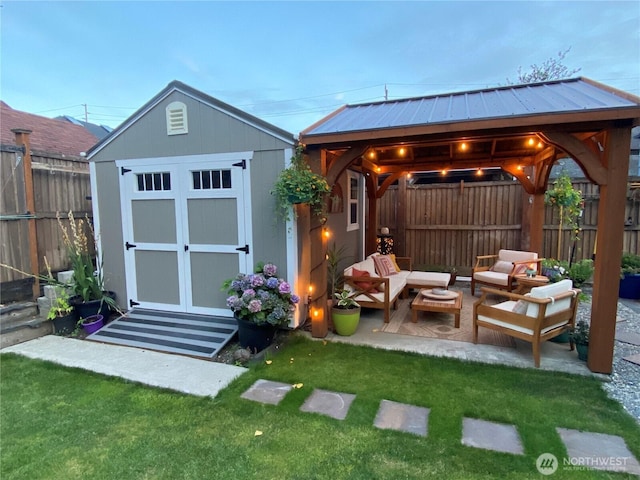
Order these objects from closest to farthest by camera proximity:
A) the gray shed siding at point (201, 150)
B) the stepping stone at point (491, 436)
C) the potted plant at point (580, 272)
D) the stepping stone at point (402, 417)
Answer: the stepping stone at point (491, 436) → the stepping stone at point (402, 417) → the gray shed siding at point (201, 150) → the potted plant at point (580, 272)

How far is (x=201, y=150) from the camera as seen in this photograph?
4.46m

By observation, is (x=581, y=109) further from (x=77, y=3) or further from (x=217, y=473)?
(x=77, y=3)

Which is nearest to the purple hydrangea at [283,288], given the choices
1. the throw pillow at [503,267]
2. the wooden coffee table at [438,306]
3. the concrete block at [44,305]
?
the wooden coffee table at [438,306]

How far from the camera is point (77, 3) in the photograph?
5789 millimetres

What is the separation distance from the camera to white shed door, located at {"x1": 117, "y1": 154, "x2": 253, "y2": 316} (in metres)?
4.44

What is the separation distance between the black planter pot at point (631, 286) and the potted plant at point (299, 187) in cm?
590

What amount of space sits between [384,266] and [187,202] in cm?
353

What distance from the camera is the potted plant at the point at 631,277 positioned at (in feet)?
19.2

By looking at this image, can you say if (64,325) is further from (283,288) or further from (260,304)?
(283,288)

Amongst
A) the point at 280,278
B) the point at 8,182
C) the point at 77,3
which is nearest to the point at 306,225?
the point at 280,278

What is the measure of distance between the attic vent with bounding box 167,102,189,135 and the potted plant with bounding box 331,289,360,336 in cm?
314

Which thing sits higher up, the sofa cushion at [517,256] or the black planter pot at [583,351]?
the sofa cushion at [517,256]

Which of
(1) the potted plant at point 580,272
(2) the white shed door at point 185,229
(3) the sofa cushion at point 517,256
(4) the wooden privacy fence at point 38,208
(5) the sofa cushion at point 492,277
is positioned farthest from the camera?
(3) the sofa cushion at point 517,256
